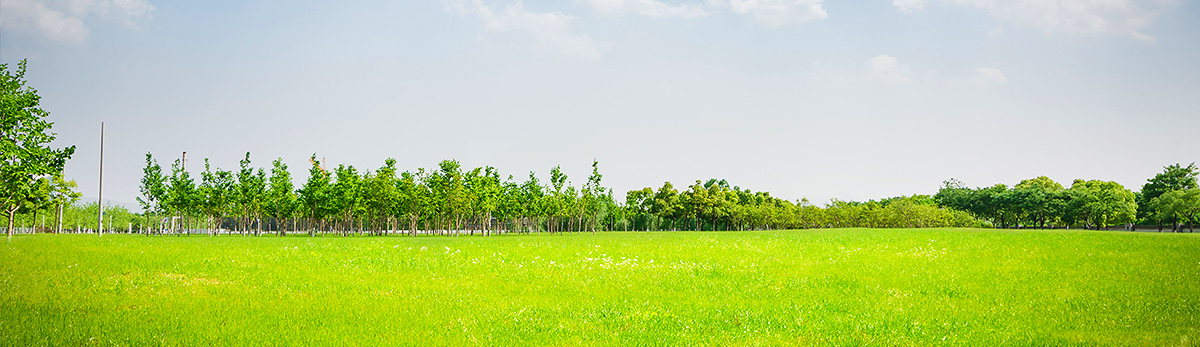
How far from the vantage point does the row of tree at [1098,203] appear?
280 feet

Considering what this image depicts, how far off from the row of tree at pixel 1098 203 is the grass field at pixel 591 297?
7482cm

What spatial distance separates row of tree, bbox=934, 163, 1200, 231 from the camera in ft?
280

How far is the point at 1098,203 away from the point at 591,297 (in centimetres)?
10950

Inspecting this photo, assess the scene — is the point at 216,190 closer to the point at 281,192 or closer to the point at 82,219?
the point at 281,192

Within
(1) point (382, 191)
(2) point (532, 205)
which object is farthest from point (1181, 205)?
(1) point (382, 191)

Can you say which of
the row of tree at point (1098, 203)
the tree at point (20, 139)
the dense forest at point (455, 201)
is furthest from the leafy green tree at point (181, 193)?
the row of tree at point (1098, 203)

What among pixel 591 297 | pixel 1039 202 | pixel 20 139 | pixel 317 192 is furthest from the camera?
pixel 1039 202

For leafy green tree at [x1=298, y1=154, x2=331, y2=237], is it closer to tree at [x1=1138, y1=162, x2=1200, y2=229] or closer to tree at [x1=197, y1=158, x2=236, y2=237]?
tree at [x1=197, y1=158, x2=236, y2=237]

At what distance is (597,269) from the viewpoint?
23.4 m

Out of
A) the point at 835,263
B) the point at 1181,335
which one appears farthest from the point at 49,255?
the point at 1181,335

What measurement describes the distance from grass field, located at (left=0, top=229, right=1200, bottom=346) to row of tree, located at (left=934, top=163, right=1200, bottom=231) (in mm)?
74821

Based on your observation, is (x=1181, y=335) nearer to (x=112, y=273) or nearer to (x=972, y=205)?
(x=112, y=273)

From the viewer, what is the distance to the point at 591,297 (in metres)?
18.1

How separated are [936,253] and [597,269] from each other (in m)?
16.9
